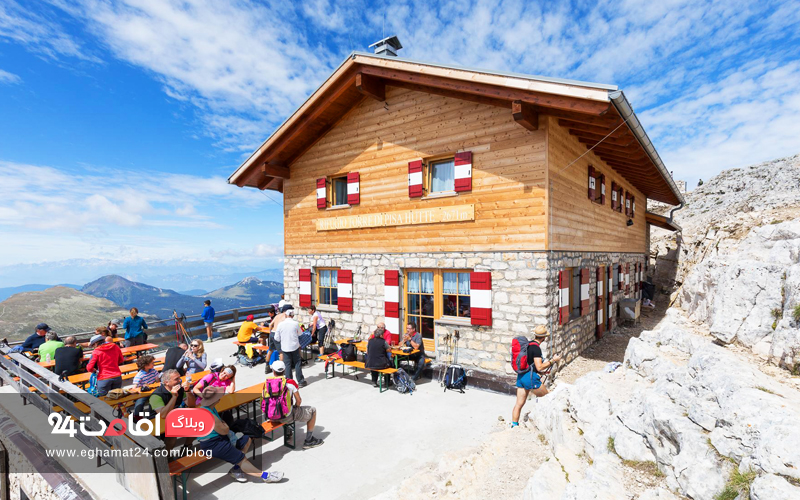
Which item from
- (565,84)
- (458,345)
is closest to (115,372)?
(458,345)


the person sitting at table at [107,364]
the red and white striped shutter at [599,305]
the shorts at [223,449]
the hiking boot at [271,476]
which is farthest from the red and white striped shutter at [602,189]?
the person sitting at table at [107,364]

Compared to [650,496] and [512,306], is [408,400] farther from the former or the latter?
[650,496]

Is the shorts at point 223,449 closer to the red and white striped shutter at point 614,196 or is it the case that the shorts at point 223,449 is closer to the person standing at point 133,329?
the person standing at point 133,329

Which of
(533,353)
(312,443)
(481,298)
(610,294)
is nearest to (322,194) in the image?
(481,298)

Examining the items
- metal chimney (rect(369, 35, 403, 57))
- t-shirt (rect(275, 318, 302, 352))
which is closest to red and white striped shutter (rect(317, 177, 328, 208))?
metal chimney (rect(369, 35, 403, 57))

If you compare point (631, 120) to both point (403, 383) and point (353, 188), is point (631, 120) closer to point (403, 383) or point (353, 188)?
point (353, 188)

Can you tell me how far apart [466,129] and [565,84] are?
251cm

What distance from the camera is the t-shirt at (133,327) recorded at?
11531 mm

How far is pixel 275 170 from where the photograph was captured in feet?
41.2

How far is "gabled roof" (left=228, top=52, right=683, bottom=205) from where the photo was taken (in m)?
7.31

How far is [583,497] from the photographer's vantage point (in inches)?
123

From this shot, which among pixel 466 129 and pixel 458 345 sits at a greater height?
pixel 466 129

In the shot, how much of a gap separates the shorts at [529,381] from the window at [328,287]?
681 centimetres

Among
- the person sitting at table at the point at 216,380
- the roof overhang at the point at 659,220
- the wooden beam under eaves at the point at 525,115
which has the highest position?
the wooden beam under eaves at the point at 525,115
